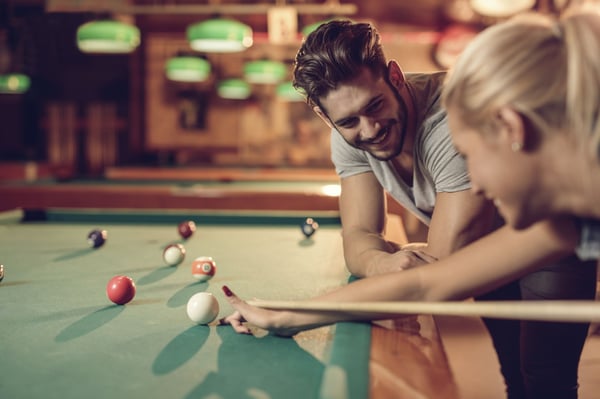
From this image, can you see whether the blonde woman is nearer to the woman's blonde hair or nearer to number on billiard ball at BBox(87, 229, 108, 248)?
the woman's blonde hair

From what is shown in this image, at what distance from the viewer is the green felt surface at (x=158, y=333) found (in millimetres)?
1031

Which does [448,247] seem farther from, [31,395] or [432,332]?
[31,395]

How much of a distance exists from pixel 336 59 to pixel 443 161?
0.42m

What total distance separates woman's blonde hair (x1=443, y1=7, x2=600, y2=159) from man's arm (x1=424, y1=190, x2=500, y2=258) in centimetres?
61

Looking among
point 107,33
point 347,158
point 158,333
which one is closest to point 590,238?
point 158,333

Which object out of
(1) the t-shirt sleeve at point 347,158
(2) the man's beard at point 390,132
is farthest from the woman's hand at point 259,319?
(1) the t-shirt sleeve at point 347,158


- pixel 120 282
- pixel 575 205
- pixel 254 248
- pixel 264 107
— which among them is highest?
pixel 575 205

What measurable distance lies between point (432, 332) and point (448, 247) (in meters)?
0.36

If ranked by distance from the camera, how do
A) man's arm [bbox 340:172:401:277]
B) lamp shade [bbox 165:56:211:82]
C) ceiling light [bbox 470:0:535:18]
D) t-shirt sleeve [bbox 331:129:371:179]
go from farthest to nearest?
lamp shade [bbox 165:56:211:82] → ceiling light [bbox 470:0:535:18] → t-shirt sleeve [bbox 331:129:371:179] → man's arm [bbox 340:172:401:277]

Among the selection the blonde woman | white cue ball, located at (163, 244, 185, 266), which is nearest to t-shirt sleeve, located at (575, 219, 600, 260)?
the blonde woman

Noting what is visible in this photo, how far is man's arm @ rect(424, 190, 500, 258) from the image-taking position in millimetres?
1652

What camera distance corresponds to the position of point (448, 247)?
5.42ft

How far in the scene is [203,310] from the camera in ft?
4.59

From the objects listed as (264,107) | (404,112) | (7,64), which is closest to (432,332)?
(404,112)
